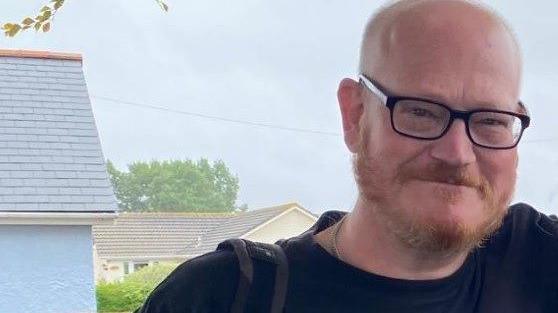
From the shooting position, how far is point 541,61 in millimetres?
1615

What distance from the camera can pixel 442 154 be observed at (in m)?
0.82

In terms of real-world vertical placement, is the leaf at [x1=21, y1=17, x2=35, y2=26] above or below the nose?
above

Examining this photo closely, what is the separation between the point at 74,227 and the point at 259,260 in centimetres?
333

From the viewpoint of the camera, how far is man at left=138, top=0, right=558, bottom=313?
0.83 m

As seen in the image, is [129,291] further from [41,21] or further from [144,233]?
[41,21]

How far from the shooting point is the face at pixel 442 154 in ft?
2.70

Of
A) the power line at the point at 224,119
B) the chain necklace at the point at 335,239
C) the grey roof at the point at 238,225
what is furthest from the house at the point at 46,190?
the chain necklace at the point at 335,239

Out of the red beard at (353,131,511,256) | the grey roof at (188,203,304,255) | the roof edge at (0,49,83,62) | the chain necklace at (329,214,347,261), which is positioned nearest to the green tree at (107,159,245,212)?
the grey roof at (188,203,304,255)

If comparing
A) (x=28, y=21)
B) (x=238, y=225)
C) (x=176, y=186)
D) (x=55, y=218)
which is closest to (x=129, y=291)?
(x=238, y=225)

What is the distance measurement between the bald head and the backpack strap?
0.20 m

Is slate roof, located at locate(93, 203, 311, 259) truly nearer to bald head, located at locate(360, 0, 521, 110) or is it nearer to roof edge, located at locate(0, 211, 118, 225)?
roof edge, located at locate(0, 211, 118, 225)

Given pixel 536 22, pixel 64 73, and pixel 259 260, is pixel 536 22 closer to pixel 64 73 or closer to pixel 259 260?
pixel 259 260

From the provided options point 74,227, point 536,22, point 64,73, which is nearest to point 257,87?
point 536,22

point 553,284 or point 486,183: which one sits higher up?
point 486,183
